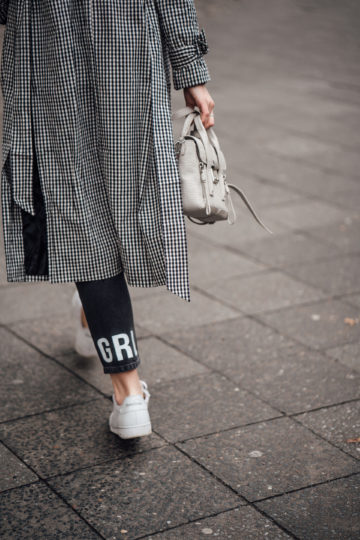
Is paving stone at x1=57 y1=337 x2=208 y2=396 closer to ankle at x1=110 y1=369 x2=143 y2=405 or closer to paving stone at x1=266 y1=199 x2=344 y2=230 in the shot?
ankle at x1=110 y1=369 x2=143 y2=405

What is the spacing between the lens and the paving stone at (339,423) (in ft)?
9.32

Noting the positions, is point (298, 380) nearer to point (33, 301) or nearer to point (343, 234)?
point (33, 301)

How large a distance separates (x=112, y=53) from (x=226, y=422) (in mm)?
1412

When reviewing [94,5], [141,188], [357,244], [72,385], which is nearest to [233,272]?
[357,244]

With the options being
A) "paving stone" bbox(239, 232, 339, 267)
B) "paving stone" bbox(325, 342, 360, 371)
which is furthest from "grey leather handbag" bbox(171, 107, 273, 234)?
"paving stone" bbox(239, 232, 339, 267)

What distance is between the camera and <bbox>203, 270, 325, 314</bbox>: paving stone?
4121 mm

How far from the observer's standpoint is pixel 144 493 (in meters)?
2.51

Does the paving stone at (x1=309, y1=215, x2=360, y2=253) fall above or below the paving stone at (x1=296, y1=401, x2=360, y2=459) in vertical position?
below

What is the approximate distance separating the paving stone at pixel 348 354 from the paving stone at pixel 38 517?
1.56 meters

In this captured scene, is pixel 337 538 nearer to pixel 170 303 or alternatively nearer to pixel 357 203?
pixel 170 303

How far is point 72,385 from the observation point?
3.25 meters

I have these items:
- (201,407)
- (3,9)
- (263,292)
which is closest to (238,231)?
(263,292)

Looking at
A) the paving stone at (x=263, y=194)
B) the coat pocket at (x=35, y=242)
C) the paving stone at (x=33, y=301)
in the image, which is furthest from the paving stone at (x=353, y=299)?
the coat pocket at (x=35, y=242)

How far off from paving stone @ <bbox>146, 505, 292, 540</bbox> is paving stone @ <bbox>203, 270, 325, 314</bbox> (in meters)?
1.73
